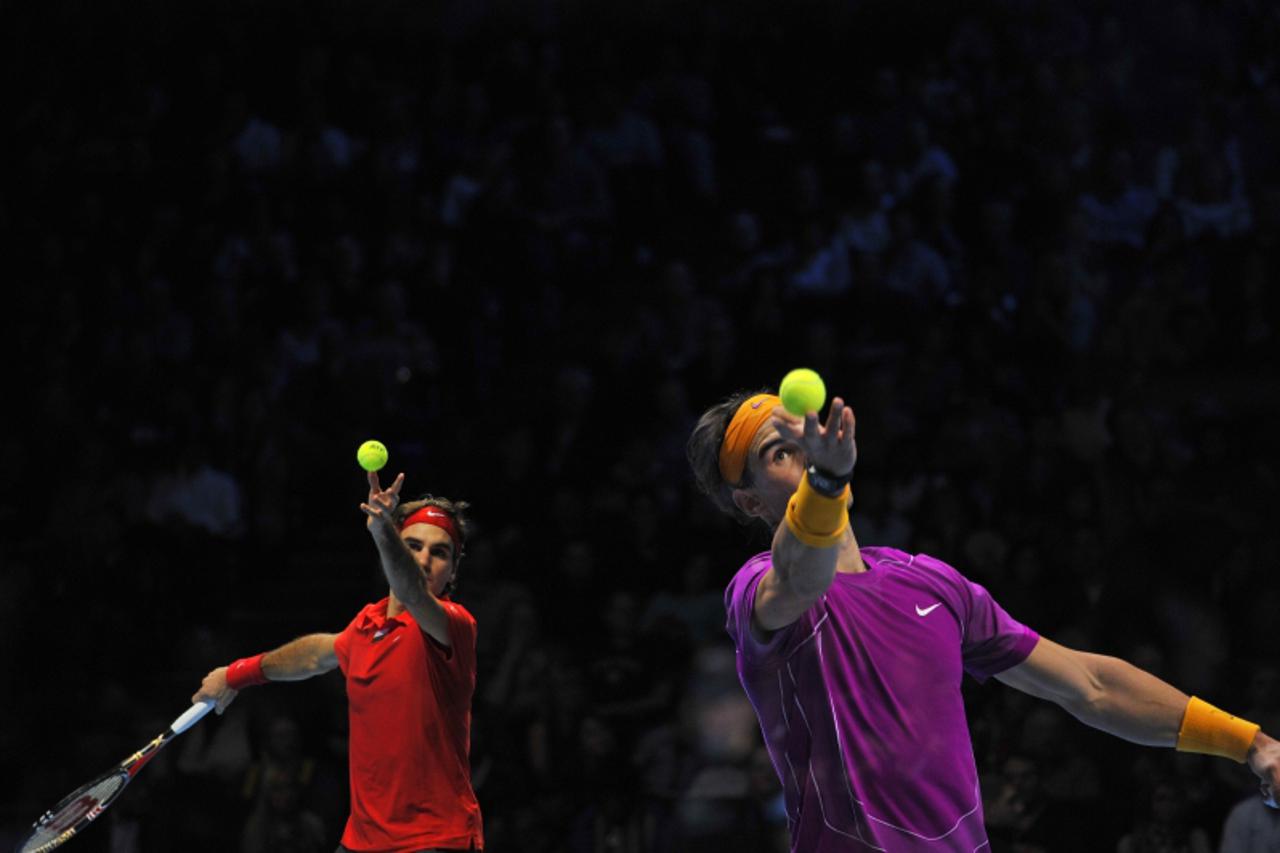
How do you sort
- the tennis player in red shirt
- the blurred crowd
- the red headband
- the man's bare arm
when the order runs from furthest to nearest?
1. the blurred crowd
2. the red headband
3. the tennis player in red shirt
4. the man's bare arm

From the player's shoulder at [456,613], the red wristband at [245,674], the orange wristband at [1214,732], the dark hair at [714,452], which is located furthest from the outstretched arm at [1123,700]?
the red wristband at [245,674]

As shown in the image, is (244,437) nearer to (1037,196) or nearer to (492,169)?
(492,169)

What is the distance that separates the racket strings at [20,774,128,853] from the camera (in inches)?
240

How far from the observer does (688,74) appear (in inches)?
534

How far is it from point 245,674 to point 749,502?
3150mm

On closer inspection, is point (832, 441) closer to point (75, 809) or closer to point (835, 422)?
point (835, 422)

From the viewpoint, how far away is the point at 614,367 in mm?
10406

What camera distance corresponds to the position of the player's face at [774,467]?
354 centimetres

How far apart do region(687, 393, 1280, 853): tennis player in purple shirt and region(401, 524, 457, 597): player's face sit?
105 inches

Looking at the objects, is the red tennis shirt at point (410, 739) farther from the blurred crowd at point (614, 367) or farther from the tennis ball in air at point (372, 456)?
the blurred crowd at point (614, 367)

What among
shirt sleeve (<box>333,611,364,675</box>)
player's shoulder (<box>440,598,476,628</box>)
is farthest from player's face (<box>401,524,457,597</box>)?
shirt sleeve (<box>333,611,364,675</box>)

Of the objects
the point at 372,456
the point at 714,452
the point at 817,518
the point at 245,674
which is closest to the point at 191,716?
the point at 245,674

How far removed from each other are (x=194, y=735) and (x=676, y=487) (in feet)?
10.4

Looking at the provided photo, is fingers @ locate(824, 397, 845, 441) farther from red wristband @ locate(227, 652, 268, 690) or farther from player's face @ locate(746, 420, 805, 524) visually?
red wristband @ locate(227, 652, 268, 690)
